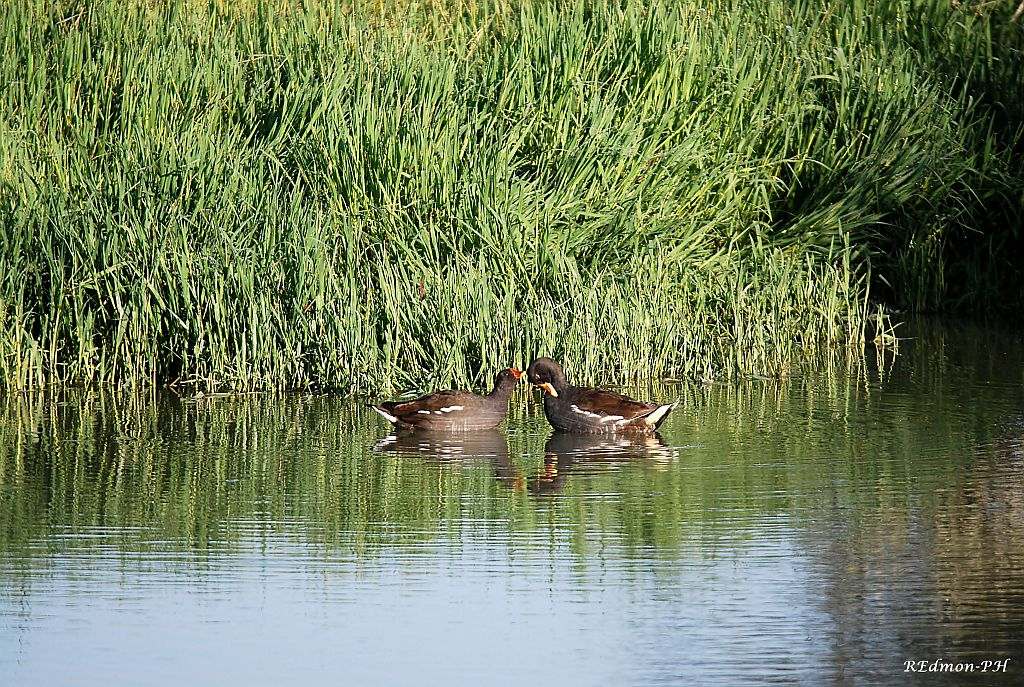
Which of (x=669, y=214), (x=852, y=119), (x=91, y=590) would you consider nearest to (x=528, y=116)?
(x=669, y=214)

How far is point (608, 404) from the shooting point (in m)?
11.4

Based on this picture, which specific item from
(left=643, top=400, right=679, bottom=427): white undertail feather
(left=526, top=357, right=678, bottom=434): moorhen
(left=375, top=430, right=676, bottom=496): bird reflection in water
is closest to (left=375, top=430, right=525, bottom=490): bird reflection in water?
(left=375, top=430, right=676, bottom=496): bird reflection in water

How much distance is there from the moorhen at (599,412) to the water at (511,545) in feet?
0.68

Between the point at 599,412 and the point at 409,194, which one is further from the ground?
the point at 409,194

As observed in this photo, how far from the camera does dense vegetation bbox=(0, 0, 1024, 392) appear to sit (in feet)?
42.4

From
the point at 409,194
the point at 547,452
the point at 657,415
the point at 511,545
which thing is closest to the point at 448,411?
the point at 547,452

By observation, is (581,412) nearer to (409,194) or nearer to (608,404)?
(608,404)

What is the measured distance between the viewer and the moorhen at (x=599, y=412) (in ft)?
37.1

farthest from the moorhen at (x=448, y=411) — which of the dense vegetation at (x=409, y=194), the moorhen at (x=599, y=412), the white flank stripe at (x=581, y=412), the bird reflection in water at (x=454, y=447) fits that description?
the dense vegetation at (x=409, y=194)

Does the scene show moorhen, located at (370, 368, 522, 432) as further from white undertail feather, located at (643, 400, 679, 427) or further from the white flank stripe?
white undertail feather, located at (643, 400, 679, 427)

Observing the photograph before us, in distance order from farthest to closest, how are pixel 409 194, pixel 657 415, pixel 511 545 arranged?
pixel 409 194, pixel 657 415, pixel 511 545

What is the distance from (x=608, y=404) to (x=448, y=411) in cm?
100

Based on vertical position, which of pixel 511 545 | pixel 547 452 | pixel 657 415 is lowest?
pixel 511 545

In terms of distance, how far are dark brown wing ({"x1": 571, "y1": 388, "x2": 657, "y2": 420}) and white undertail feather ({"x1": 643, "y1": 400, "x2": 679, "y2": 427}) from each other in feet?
0.09
